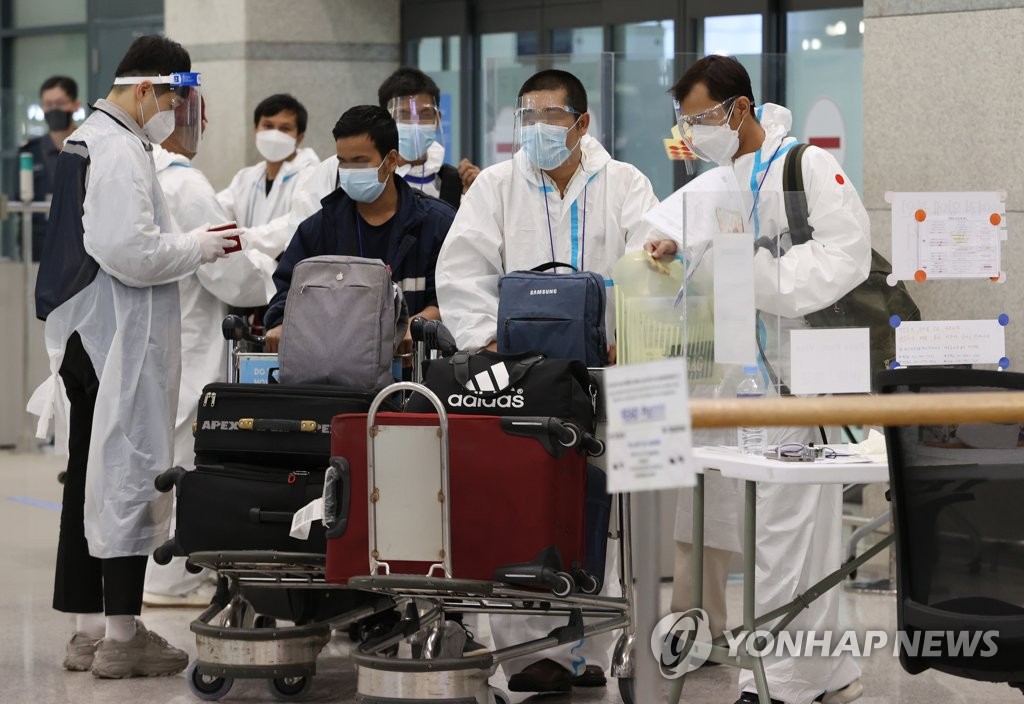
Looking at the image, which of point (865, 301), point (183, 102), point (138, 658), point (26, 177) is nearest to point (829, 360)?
point (865, 301)

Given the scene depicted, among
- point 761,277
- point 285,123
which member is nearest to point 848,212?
point 761,277

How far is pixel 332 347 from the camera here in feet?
12.9

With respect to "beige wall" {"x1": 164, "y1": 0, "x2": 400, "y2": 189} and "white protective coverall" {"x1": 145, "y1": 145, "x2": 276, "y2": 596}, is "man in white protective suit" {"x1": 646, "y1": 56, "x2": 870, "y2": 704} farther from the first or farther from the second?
"beige wall" {"x1": 164, "y1": 0, "x2": 400, "y2": 189}

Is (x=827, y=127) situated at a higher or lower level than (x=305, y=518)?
higher

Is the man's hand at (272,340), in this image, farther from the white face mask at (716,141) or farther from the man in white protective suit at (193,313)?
the white face mask at (716,141)

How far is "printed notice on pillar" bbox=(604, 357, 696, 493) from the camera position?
216 cm

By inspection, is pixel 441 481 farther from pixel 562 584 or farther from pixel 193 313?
pixel 193 313

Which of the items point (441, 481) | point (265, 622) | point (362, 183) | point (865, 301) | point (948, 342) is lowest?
point (265, 622)

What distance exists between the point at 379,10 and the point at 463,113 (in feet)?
2.67

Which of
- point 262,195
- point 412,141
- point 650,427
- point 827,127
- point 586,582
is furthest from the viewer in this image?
point 827,127

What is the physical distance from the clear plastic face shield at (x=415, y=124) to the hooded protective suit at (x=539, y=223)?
46.9 inches

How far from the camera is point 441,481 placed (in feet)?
11.4

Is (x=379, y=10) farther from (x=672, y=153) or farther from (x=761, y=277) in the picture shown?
(x=761, y=277)

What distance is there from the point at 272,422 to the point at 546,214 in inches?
41.8
